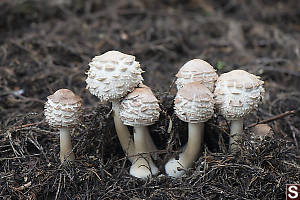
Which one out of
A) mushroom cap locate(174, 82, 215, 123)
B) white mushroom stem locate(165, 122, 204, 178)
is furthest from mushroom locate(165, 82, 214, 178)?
white mushroom stem locate(165, 122, 204, 178)

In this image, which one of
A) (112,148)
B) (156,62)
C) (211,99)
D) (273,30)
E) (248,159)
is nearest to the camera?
(211,99)

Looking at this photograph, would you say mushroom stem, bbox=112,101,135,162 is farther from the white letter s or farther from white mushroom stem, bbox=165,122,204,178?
the white letter s

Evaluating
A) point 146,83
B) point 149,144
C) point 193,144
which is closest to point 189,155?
point 193,144

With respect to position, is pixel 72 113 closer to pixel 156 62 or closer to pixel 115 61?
pixel 115 61

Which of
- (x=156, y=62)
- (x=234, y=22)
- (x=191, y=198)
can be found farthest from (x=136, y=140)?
(x=234, y=22)

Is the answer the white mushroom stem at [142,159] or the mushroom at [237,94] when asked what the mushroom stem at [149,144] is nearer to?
the white mushroom stem at [142,159]

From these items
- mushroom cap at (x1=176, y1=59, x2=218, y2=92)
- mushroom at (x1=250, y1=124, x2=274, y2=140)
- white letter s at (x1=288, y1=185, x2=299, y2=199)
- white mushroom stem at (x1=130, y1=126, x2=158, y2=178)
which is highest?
mushroom cap at (x1=176, y1=59, x2=218, y2=92)
